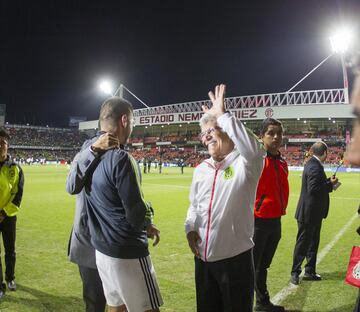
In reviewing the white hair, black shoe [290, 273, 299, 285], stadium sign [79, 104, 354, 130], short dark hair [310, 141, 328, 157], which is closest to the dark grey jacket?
the white hair

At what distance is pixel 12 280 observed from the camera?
5.56 meters

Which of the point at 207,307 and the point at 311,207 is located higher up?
the point at 311,207

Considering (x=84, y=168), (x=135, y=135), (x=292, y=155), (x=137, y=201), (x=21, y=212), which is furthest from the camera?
(x=135, y=135)

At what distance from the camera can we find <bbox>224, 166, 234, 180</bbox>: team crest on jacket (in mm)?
3196

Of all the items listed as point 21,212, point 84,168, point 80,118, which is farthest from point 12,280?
point 80,118

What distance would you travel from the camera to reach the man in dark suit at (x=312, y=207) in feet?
20.1

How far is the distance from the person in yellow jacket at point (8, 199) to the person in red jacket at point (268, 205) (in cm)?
346

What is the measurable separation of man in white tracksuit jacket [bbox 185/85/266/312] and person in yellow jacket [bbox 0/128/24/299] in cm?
327

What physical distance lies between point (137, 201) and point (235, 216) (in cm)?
92

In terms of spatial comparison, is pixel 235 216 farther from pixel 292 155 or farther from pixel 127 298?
pixel 292 155

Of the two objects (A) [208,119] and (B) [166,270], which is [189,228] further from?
A: (B) [166,270]

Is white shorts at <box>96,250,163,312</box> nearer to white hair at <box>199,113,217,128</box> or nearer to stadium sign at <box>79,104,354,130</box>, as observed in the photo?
white hair at <box>199,113,217,128</box>

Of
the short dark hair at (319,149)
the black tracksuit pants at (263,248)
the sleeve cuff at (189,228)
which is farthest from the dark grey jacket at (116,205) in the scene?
the short dark hair at (319,149)

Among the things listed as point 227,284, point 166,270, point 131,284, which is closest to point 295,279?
point 166,270
